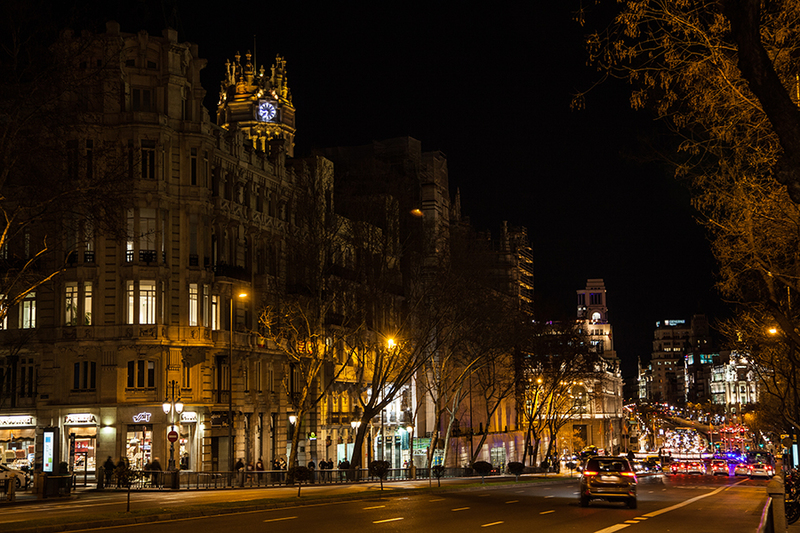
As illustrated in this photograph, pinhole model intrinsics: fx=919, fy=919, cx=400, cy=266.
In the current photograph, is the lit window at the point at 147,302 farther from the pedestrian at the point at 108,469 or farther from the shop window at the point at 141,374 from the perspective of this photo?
the pedestrian at the point at 108,469

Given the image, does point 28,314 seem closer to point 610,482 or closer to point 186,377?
point 186,377

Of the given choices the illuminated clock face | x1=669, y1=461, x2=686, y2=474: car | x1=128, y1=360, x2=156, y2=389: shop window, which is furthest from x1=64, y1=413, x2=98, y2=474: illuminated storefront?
the illuminated clock face

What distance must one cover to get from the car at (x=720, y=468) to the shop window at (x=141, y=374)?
51.9 meters

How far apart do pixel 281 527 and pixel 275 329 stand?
3734 cm

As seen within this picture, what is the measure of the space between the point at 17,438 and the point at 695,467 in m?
59.9

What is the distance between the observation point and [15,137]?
947 inches

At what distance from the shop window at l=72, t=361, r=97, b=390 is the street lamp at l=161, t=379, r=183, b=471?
13.5ft

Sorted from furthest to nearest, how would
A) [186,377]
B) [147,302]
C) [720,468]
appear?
1. [720,468]
2. [186,377]
3. [147,302]

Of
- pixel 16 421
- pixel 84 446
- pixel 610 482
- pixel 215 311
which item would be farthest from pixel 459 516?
pixel 16 421

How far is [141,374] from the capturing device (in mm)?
49781

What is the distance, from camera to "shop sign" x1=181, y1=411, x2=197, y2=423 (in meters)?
50.5

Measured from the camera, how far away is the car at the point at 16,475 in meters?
38.7

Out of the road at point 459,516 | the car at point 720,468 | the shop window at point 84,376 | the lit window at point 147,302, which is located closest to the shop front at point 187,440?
the shop window at point 84,376

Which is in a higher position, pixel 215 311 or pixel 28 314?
pixel 215 311
